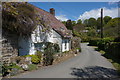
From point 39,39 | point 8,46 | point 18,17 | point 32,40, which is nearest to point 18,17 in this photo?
point 18,17

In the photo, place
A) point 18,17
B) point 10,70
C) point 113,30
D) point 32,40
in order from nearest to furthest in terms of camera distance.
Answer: point 10,70 < point 18,17 < point 32,40 < point 113,30

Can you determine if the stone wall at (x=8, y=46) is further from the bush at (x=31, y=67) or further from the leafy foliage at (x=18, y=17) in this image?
the bush at (x=31, y=67)

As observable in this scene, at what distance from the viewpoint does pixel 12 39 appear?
10344 mm

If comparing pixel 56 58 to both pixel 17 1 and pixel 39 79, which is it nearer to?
pixel 39 79

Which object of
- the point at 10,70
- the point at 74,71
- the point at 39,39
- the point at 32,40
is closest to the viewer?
the point at 10,70

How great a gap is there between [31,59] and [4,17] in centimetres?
435

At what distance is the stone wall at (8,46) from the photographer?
9.13 meters

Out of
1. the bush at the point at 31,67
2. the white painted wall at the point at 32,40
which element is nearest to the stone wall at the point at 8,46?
the white painted wall at the point at 32,40

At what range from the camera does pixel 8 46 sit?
971cm

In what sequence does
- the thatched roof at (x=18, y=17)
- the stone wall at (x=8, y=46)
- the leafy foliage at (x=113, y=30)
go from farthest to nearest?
the leafy foliage at (x=113, y=30) < the stone wall at (x=8, y=46) < the thatched roof at (x=18, y=17)

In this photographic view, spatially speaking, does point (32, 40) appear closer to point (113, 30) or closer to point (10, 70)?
point (10, 70)

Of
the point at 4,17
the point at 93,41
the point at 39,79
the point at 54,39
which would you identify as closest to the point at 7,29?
the point at 4,17

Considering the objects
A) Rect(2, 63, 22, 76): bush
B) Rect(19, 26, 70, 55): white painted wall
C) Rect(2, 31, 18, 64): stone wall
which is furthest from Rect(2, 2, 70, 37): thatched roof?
Rect(2, 63, 22, 76): bush

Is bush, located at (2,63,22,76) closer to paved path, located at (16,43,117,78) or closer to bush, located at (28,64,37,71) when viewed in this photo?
paved path, located at (16,43,117,78)
